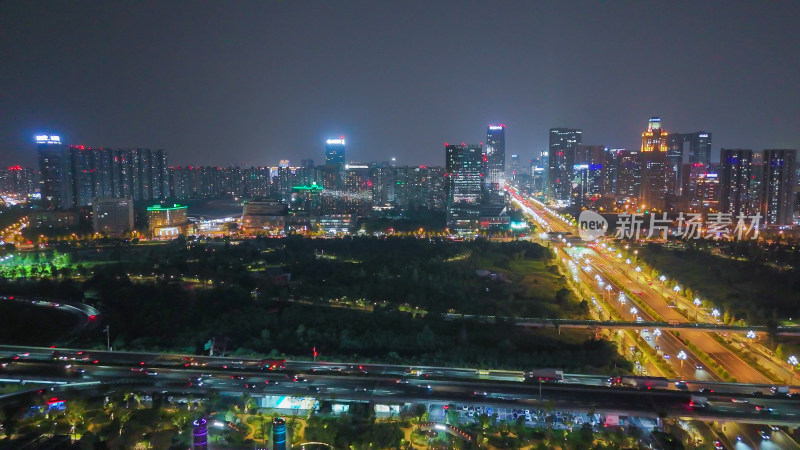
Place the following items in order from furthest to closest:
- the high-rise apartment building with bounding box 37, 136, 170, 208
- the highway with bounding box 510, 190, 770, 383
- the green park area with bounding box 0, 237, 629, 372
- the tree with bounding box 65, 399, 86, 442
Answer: the high-rise apartment building with bounding box 37, 136, 170, 208 → the green park area with bounding box 0, 237, 629, 372 → the highway with bounding box 510, 190, 770, 383 → the tree with bounding box 65, 399, 86, 442

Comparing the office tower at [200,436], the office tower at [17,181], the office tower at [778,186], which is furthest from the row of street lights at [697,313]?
the office tower at [17,181]

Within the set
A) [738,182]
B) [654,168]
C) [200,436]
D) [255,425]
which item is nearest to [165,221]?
[255,425]

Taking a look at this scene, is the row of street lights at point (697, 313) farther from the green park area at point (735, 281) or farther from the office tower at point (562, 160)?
the office tower at point (562, 160)

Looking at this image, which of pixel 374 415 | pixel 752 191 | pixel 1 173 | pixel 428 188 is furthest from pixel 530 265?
pixel 1 173

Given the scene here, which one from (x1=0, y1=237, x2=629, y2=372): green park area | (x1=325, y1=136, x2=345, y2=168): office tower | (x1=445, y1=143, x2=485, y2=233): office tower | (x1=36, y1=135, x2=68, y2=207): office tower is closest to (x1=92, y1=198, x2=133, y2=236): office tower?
(x1=0, y1=237, x2=629, y2=372): green park area

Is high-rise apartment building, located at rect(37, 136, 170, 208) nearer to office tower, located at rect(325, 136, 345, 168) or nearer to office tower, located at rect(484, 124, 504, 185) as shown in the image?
office tower, located at rect(325, 136, 345, 168)

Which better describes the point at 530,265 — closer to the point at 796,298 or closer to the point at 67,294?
the point at 796,298
